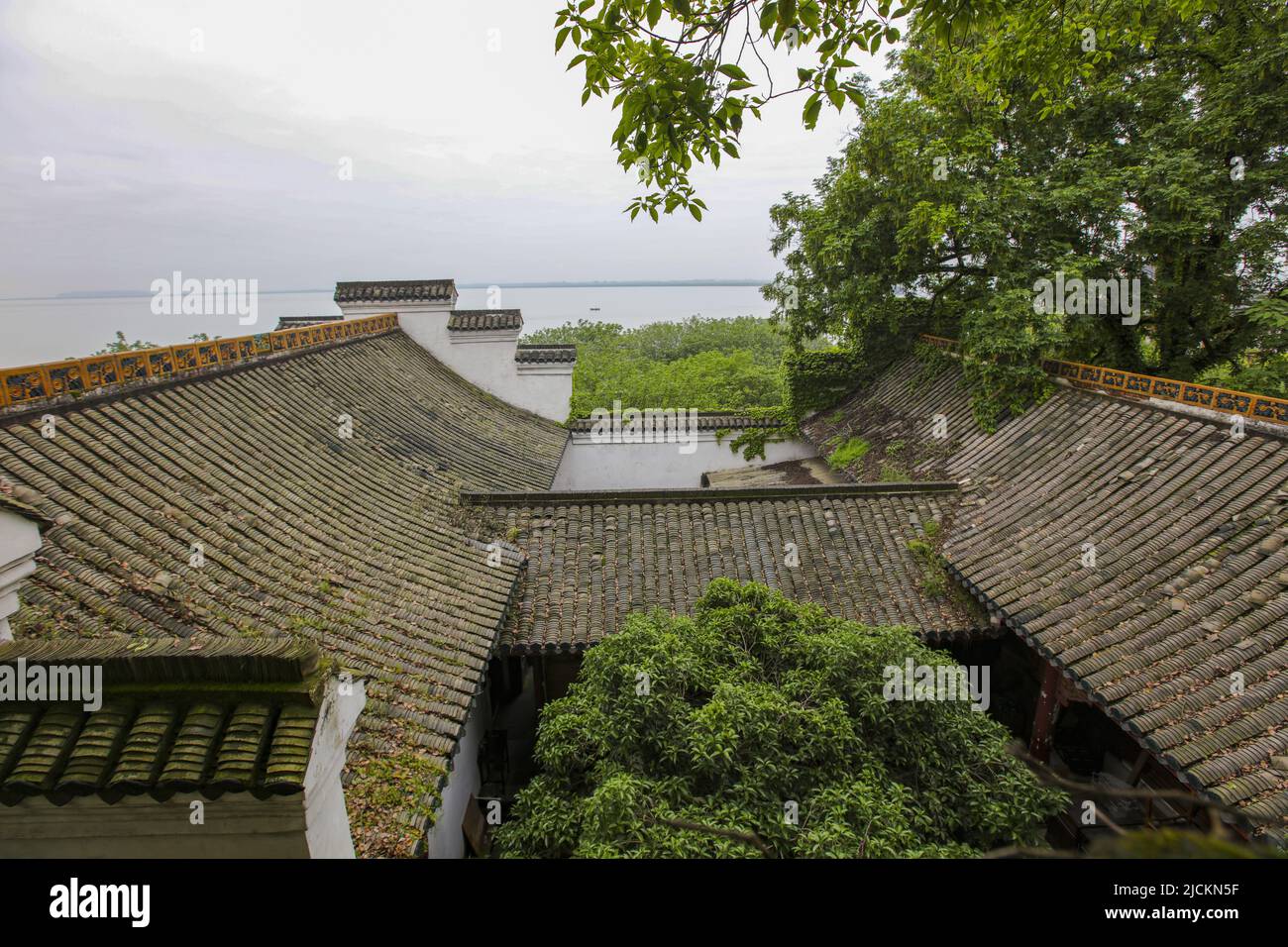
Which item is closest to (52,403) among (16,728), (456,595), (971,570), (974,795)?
(456,595)

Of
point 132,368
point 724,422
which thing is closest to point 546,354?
point 724,422

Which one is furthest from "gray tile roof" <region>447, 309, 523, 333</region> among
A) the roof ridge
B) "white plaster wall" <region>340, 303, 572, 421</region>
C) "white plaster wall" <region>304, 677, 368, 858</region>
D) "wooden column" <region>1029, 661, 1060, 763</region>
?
"white plaster wall" <region>304, 677, 368, 858</region>

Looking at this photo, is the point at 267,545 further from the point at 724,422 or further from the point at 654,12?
the point at 724,422

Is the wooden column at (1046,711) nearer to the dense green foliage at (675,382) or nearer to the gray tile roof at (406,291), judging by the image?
the dense green foliage at (675,382)

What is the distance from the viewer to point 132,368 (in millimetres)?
6883

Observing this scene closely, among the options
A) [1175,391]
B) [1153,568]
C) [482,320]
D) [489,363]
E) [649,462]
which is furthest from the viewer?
[649,462]

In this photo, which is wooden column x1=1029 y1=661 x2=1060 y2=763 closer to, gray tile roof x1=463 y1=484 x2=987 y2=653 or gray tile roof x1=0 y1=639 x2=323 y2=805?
gray tile roof x1=463 y1=484 x2=987 y2=653

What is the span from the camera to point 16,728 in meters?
2.28

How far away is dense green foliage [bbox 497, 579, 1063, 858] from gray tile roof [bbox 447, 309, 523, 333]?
13305 mm

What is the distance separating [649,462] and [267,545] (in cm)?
1224

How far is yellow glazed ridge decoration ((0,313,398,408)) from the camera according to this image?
5.62 metres

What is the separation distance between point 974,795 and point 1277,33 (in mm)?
13495

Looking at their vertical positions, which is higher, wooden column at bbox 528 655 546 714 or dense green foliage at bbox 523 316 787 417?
dense green foliage at bbox 523 316 787 417
